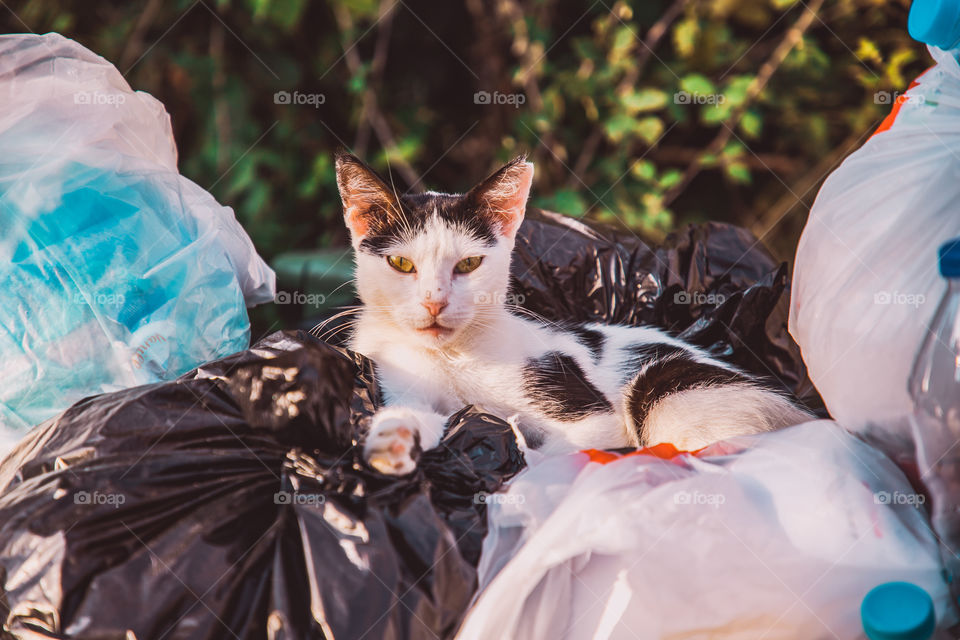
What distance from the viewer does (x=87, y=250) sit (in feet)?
3.99

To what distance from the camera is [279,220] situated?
3283 millimetres

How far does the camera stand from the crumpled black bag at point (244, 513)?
89cm

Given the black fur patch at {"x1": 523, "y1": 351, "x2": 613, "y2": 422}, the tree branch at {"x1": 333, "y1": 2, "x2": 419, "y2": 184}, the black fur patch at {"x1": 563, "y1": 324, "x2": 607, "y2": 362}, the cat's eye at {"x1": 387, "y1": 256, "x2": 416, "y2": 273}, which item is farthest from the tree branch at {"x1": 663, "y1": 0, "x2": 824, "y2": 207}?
the cat's eye at {"x1": 387, "y1": 256, "x2": 416, "y2": 273}

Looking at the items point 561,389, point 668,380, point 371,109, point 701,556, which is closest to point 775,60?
point 371,109

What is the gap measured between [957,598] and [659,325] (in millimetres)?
965

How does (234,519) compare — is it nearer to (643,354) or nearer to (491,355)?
(491,355)

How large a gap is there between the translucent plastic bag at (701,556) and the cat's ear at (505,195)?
66 centimetres

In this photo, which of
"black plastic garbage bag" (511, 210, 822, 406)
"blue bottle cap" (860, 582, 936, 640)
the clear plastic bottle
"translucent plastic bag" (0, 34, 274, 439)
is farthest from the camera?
"black plastic garbage bag" (511, 210, 822, 406)

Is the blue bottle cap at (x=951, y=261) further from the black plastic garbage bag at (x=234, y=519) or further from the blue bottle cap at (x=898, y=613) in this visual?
the black plastic garbage bag at (x=234, y=519)

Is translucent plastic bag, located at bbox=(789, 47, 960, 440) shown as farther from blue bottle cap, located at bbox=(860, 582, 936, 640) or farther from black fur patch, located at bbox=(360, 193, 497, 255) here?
black fur patch, located at bbox=(360, 193, 497, 255)

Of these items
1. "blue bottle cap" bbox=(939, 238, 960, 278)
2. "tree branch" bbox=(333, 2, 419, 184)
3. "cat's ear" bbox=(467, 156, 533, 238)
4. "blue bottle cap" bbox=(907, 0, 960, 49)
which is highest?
"blue bottle cap" bbox=(907, 0, 960, 49)

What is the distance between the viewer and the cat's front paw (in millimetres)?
980

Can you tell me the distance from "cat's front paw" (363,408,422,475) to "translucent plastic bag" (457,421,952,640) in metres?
0.14

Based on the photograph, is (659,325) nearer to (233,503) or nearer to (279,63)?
(233,503)
